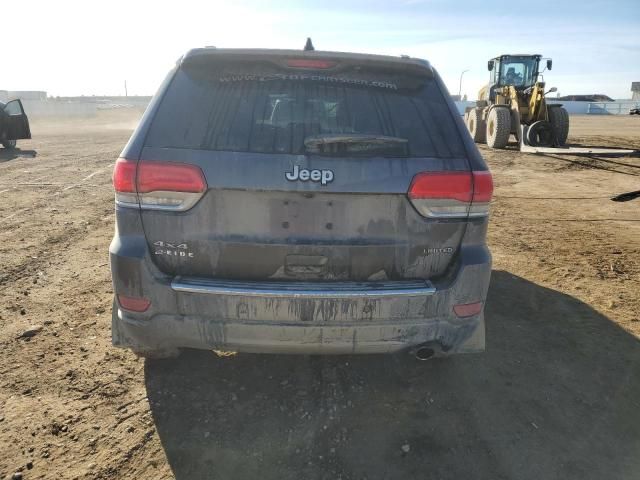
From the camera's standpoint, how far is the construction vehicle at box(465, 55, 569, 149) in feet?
48.0

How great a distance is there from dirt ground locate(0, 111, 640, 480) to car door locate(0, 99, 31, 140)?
11647 mm

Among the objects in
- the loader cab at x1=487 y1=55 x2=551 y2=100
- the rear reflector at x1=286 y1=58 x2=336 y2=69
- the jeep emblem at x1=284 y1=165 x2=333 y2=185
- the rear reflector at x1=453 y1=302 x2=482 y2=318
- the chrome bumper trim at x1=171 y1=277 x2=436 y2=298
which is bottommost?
the rear reflector at x1=453 y1=302 x2=482 y2=318

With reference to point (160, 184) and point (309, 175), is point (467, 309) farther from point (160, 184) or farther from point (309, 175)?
point (160, 184)

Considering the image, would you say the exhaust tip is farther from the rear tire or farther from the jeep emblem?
the rear tire

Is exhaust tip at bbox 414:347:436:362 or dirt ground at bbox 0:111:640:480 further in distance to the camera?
exhaust tip at bbox 414:347:436:362

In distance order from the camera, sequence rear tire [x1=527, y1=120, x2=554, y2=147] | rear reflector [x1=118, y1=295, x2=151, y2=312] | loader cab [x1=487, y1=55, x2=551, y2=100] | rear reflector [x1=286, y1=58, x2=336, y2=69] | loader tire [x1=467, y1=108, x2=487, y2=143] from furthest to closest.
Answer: loader tire [x1=467, y1=108, x2=487, y2=143]
loader cab [x1=487, y1=55, x2=551, y2=100]
rear tire [x1=527, y1=120, x2=554, y2=147]
rear reflector [x1=286, y1=58, x2=336, y2=69]
rear reflector [x1=118, y1=295, x2=151, y2=312]

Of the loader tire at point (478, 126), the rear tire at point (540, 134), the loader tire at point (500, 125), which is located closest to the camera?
the rear tire at point (540, 134)

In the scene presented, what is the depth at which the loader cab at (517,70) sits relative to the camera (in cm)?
1611

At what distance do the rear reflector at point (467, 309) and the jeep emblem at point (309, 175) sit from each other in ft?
3.00

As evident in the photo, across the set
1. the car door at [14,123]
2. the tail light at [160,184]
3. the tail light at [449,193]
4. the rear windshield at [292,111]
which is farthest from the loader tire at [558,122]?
the car door at [14,123]

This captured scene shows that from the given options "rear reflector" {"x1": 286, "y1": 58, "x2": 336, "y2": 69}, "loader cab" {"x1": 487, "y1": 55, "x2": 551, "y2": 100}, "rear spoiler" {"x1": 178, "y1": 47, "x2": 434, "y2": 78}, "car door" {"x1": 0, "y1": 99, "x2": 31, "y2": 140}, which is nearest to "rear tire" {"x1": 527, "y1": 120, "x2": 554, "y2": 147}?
"loader cab" {"x1": 487, "y1": 55, "x2": 551, "y2": 100}

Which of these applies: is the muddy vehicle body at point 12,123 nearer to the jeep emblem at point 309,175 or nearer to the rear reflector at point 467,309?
the jeep emblem at point 309,175

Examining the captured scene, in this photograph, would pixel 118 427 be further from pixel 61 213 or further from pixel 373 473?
pixel 61 213

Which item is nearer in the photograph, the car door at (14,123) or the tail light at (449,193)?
the tail light at (449,193)
